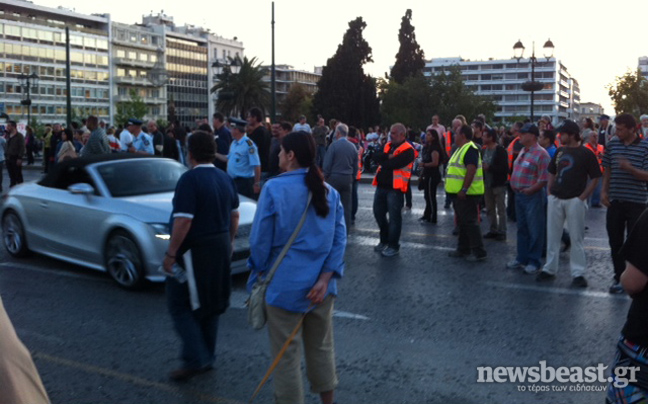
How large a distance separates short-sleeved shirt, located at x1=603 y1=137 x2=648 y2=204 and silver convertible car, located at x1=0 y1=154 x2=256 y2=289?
158 inches

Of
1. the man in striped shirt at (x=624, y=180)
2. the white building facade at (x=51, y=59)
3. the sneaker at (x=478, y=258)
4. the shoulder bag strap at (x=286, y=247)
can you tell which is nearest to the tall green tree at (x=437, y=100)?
the sneaker at (x=478, y=258)

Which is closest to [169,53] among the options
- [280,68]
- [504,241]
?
[280,68]

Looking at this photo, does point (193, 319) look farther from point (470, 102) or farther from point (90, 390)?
point (470, 102)

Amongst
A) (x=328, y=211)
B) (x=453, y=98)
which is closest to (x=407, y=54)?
(x=453, y=98)

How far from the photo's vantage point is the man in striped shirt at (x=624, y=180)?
7.45m

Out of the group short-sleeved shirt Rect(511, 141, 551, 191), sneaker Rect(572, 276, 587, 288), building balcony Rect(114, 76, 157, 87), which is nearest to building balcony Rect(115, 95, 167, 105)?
building balcony Rect(114, 76, 157, 87)

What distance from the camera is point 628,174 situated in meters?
7.52

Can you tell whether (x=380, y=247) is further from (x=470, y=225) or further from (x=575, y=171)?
(x=575, y=171)

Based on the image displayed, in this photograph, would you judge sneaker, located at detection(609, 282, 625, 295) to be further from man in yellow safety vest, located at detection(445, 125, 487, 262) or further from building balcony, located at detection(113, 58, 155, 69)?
building balcony, located at detection(113, 58, 155, 69)

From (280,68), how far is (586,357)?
19429 cm

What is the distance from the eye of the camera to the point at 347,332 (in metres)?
6.45

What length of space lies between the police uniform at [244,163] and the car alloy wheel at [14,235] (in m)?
2.97

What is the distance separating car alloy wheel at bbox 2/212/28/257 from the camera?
9703mm

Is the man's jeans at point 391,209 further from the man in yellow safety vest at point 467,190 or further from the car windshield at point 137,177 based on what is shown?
the car windshield at point 137,177
